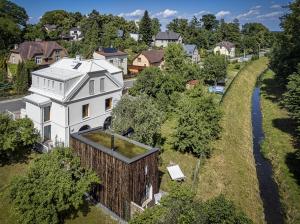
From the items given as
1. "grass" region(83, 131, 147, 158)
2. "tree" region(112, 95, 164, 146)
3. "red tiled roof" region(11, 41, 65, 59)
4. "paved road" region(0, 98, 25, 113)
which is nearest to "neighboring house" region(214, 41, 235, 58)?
"red tiled roof" region(11, 41, 65, 59)

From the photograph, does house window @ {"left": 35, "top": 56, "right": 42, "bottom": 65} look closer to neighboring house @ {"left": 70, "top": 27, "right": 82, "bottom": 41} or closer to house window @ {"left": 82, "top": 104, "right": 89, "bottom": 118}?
house window @ {"left": 82, "top": 104, "right": 89, "bottom": 118}

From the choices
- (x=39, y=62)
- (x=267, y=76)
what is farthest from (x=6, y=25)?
(x=267, y=76)

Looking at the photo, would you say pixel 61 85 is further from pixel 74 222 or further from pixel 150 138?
pixel 74 222

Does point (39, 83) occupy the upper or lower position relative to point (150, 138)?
upper

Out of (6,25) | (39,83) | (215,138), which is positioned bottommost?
(215,138)

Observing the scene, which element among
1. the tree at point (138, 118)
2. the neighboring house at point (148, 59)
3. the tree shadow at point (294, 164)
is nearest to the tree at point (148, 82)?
the tree at point (138, 118)

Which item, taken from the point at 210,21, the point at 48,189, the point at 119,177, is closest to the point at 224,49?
the point at 210,21
